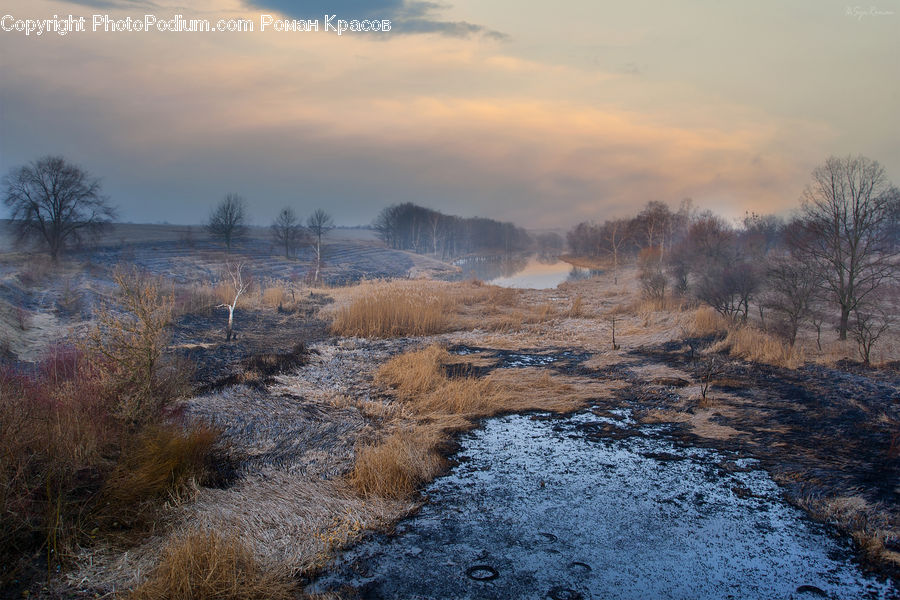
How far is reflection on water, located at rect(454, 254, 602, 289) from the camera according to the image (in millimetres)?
48656

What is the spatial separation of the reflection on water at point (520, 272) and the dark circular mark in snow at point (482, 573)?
34.5 meters

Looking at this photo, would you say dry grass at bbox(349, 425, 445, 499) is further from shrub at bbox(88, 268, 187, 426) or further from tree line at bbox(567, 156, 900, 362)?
tree line at bbox(567, 156, 900, 362)

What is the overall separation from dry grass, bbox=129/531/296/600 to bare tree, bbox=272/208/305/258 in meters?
44.5

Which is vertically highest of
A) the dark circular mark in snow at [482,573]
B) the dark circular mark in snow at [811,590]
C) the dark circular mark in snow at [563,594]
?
the dark circular mark in snow at [811,590]

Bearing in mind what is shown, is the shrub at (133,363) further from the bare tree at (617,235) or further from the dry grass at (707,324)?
the bare tree at (617,235)

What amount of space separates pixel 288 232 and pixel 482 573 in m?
46.9

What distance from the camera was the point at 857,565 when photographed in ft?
15.0

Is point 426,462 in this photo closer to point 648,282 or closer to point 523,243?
point 648,282

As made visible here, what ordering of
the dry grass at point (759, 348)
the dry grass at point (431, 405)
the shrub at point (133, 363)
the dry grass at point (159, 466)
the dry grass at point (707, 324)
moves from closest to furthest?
the dry grass at point (159, 466) < the shrub at point (133, 363) < the dry grass at point (431, 405) < the dry grass at point (759, 348) < the dry grass at point (707, 324)

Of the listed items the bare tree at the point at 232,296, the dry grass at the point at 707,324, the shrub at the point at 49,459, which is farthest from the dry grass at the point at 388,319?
the shrub at the point at 49,459

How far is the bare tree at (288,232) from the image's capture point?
4656 cm

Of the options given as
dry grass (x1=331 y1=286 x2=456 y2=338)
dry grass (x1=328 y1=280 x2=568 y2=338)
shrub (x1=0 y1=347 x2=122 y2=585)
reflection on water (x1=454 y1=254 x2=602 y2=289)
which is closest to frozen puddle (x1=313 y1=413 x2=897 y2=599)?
shrub (x1=0 y1=347 x2=122 y2=585)

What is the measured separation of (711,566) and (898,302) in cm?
1973

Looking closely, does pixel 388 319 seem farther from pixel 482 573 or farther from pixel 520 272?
pixel 520 272
